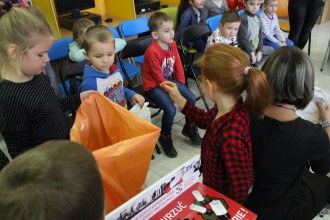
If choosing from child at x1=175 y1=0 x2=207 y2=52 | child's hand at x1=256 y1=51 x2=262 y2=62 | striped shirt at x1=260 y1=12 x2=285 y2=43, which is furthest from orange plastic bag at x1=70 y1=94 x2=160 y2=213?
striped shirt at x1=260 y1=12 x2=285 y2=43

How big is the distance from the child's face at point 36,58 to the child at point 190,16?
2.09 metres

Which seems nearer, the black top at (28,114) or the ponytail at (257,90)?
the ponytail at (257,90)

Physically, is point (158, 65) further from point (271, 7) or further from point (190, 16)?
point (271, 7)

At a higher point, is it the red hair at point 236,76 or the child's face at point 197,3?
the red hair at point 236,76

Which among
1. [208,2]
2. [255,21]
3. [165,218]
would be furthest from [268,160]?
[208,2]

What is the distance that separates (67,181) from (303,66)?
0.90 meters

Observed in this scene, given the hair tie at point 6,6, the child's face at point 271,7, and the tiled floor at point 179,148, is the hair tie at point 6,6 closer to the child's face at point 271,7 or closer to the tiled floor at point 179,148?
the tiled floor at point 179,148

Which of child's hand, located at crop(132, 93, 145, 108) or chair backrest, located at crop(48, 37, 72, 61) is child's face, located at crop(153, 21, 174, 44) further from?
chair backrest, located at crop(48, 37, 72, 61)

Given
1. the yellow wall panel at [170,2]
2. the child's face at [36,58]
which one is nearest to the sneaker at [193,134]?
the child's face at [36,58]

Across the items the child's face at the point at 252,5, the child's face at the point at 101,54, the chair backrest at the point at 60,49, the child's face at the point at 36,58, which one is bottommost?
the chair backrest at the point at 60,49

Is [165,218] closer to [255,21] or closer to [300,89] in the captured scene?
[300,89]

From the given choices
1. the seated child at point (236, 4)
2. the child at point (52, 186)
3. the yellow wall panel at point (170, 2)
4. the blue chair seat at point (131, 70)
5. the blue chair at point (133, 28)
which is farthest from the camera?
the yellow wall panel at point (170, 2)

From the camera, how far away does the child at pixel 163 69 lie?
2027 millimetres

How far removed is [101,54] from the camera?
1533mm
